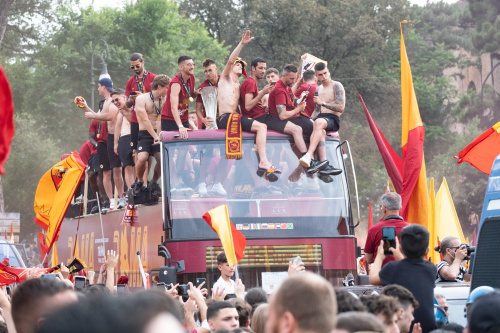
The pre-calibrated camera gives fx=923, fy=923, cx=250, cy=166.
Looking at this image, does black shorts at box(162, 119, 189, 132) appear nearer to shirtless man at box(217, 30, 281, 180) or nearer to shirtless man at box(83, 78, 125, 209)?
shirtless man at box(217, 30, 281, 180)

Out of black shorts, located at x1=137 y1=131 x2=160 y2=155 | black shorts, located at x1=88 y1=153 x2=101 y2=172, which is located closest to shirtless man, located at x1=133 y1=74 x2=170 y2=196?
black shorts, located at x1=137 y1=131 x2=160 y2=155

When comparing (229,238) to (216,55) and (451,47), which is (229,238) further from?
(451,47)

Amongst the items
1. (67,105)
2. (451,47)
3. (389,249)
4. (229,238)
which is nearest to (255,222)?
(229,238)

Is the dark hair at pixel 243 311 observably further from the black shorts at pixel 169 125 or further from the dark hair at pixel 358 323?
the black shorts at pixel 169 125

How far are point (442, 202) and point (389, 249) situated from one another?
1085 centimetres

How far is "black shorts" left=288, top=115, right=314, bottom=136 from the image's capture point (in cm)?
1220

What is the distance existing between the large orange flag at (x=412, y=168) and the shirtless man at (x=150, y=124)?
149 inches

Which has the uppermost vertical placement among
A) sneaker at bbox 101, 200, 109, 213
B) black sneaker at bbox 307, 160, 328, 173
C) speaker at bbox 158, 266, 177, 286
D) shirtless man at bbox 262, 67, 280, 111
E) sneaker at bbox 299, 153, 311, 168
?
shirtless man at bbox 262, 67, 280, 111

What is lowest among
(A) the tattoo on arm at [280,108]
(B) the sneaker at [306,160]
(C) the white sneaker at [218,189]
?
(C) the white sneaker at [218,189]

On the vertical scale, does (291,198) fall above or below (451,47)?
below

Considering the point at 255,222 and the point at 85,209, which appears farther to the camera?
the point at 85,209

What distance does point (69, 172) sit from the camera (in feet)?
52.9

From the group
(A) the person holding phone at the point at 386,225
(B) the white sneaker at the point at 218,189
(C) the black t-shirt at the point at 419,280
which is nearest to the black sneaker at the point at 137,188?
(B) the white sneaker at the point at 218,189

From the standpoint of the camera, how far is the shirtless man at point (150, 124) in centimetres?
1273
